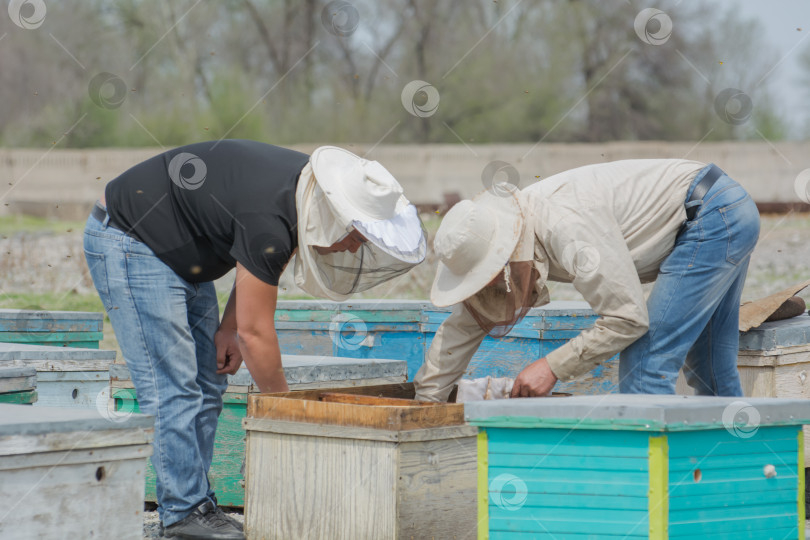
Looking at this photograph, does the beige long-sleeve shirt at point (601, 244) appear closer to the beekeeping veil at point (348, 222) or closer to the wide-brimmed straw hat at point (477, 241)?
the wide-brimmed straw hat at point (477, 241)

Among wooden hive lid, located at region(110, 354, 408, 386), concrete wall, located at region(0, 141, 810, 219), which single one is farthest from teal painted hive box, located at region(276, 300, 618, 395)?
concrete wall, located at region(0, 141, 810, 219)

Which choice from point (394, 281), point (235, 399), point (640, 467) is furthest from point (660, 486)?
point (394, 281)

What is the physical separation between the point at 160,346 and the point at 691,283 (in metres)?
1.65

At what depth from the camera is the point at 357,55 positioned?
31.8 meters

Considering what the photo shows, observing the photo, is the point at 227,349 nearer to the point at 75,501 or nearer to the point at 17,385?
the point at 17,385

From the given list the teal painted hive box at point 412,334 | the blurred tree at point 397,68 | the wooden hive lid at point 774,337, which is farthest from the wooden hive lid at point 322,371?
the blurred tree at point 397,68

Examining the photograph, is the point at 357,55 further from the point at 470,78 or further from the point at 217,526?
the point at 217,526

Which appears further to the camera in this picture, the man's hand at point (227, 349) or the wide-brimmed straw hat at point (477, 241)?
the man's hand at point (227, 349)

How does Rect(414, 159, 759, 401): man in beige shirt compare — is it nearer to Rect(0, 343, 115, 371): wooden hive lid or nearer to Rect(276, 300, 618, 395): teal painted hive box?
Rect(276, 300, 618, 395): teal painted hive box

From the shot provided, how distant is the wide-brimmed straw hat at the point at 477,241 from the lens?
2641 millimetres

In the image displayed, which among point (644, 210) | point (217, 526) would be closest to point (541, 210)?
point (644, 210)

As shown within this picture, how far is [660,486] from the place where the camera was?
2098 mm

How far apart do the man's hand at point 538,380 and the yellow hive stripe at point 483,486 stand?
52cm

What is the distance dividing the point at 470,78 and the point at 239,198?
29.6 metres
